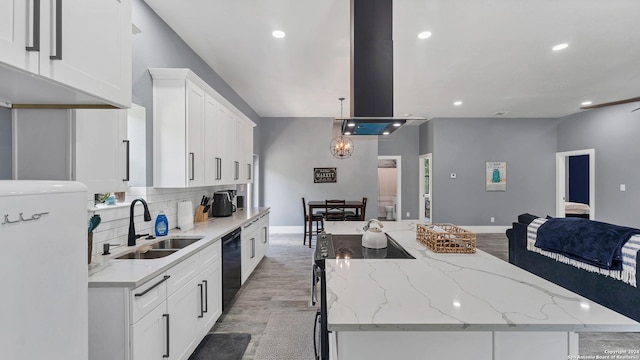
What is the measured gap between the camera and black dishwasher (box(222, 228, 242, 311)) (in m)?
2.74

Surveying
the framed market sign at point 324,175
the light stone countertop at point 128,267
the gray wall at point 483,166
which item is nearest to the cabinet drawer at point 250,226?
the light stone countertop at point 128,267

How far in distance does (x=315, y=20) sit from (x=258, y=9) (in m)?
0.54

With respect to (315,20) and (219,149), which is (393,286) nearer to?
(315,20)

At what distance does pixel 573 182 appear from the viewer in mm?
9000

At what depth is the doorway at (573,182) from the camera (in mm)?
6996

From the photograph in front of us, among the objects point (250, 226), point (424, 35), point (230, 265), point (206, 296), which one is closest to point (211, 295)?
point (206, 296)

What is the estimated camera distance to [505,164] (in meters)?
7.14

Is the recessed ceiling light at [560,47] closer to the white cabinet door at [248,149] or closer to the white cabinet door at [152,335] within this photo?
the white cabinet door at [248,149]

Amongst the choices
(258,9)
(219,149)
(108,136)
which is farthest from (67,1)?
(219,149)

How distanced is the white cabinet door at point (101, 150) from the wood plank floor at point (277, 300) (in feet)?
5.29

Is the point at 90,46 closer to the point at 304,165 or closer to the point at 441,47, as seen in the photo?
the point at 441,47

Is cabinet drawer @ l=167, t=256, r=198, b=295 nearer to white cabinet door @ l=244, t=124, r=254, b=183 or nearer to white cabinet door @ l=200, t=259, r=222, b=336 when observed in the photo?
white cabinet door @ l=200, t=259, r=222, b=336

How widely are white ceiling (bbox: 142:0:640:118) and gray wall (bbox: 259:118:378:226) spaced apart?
1.64 meters

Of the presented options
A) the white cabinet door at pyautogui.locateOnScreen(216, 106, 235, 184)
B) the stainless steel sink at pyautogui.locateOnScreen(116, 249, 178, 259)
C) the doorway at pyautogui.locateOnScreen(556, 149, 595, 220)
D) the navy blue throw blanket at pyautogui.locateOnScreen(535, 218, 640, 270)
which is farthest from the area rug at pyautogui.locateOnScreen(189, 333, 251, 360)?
the doorway at pyautogui.locateOnScreen(556, 149, 595, 220)
